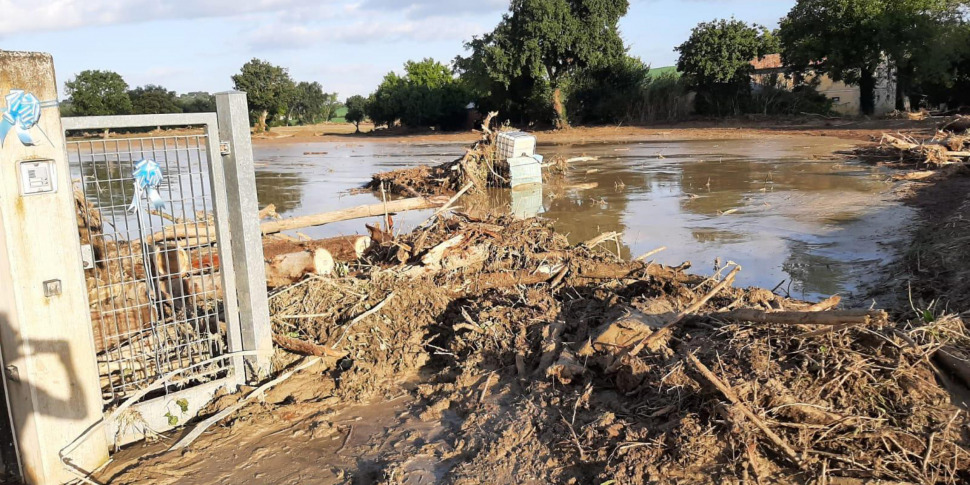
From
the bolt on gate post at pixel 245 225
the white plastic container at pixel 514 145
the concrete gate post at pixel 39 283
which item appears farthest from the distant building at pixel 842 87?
the concrete gate post at pixel 39 283

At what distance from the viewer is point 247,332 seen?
4.89 metres

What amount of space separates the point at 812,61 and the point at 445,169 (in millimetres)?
26510

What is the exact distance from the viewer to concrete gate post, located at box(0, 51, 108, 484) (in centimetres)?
353

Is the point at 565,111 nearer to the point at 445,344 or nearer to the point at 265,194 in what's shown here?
the point at 265,194

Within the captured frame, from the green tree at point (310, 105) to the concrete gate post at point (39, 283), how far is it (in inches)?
2860

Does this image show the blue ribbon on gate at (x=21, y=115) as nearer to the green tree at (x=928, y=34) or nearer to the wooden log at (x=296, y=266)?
the wooden log at (x=296, y=266)

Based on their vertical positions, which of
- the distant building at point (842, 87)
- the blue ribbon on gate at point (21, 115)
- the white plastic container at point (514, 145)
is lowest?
the white plastic container at point (514, 145)

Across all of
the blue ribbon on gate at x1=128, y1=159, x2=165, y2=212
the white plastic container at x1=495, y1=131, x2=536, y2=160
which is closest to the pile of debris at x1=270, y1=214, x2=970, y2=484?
the blue ribbon on gate at x1=128, y1=159, x2=165, y2=212

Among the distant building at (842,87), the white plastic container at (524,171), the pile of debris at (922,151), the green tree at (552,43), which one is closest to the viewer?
the pile of debris at (922,151)

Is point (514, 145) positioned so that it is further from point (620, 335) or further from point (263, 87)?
point (263, 87)

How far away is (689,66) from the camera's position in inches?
1540

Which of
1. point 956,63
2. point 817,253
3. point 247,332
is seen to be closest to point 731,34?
point 956,63

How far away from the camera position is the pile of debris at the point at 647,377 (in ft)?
10.5

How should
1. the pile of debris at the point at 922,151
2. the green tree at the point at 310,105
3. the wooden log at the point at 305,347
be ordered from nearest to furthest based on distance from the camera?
the wooden log at the point at 305,347, the pile of debris at the point at 922,151, the green tree at the point at 310,105
